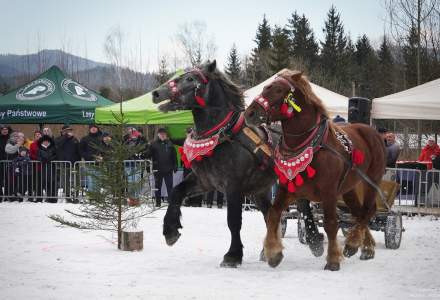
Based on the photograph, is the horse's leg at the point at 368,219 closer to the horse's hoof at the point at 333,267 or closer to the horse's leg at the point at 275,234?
the horse's hoof at the point at 333,267

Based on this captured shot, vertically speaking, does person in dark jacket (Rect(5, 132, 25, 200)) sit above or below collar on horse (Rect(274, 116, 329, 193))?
below

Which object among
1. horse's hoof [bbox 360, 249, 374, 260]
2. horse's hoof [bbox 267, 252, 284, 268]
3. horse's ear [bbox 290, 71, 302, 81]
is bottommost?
horse's hoof [bbox 360, 249, 374, 260]

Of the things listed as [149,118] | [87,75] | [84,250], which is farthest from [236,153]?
[87,75]

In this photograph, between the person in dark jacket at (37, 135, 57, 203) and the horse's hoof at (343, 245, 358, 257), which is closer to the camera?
the horse's hoof at (343, 245, 358, 257)

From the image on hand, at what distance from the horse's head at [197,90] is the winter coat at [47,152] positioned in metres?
9.10

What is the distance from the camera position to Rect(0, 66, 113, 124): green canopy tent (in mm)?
19609

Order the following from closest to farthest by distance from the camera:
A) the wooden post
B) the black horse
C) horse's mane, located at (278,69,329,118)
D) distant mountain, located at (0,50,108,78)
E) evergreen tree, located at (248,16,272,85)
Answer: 1. horse's mane, located at (278,69,329,118)
2. the black horse
3. the wooden post
4. distant mountain, located at (0,50,108,78)
5. evergreen tree, located at (248,16,272,85)

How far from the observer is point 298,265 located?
25.6ft

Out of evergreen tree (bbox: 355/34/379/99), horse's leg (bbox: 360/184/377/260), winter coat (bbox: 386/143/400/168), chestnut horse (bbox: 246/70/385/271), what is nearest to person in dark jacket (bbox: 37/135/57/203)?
winter coat (bbox: 386/143/400/168)

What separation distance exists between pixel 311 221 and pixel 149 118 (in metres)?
9.56

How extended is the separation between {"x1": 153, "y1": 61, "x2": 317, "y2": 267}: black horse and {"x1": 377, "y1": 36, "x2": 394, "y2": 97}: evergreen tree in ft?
136

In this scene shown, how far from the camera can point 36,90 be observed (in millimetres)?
20422

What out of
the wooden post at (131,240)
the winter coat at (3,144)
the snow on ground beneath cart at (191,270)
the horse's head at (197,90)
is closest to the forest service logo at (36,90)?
the winter coat at (3,144)

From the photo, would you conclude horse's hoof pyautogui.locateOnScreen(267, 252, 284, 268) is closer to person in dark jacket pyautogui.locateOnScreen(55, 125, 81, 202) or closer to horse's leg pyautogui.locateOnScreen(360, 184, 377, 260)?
horse's leg pyautogui.locateOnScreen(360, 184, 377, 260)
